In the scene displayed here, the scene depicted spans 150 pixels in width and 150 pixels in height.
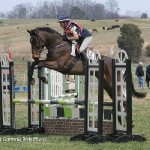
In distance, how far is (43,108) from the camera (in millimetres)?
11891

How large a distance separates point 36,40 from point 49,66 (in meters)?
0.63

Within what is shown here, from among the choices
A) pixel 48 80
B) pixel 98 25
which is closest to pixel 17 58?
pixel 98 25

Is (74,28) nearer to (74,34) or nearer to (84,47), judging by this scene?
(74,34)

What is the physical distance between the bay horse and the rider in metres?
0.17

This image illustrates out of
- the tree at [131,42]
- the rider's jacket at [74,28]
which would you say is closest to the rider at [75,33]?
the rider's jacket at [74,28]

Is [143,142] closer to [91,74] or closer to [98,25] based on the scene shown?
[91,74]

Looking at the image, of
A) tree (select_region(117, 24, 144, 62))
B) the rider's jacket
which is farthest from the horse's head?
tree (select_region(117, 24, 144, 62))

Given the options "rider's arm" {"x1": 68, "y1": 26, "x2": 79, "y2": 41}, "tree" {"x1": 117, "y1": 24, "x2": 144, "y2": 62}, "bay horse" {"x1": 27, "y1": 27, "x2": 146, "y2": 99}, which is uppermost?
"tree" {"x1": 117, "y1": 24, "x2": 144, "y2": 62}

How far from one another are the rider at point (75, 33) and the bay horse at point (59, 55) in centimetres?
17

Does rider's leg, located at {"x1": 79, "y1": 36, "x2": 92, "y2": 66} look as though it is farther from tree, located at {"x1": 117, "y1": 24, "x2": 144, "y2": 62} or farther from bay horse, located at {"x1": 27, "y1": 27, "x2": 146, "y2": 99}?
tree, located at {"x1": 117, "y1": 24, "x2": 144, "y2": 62}

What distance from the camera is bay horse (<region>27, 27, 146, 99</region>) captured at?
12078 mm

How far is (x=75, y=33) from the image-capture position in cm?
1224

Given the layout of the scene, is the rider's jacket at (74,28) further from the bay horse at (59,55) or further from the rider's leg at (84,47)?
the bay horse at (59,55)

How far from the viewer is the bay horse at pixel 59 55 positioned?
12078 millimetres
